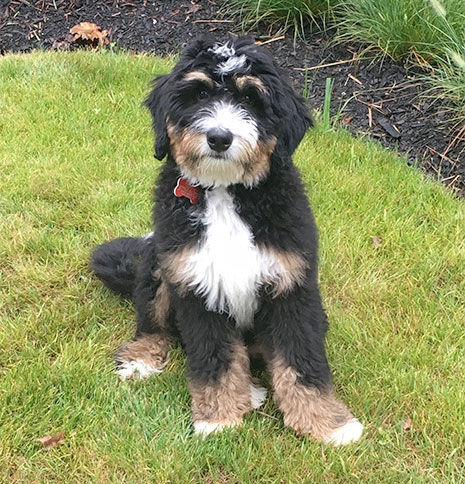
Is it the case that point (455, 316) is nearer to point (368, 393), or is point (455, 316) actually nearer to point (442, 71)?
point (368, 393)

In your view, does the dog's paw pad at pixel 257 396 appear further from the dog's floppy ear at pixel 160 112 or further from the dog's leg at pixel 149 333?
the dog's floppy ear at pixel 160 112

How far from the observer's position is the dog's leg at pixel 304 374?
3.09m

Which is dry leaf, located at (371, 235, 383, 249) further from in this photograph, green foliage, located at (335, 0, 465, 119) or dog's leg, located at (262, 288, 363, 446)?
green foliage, located at (335, 0, 465, 119)

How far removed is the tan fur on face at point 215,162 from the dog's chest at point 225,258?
0.50ft

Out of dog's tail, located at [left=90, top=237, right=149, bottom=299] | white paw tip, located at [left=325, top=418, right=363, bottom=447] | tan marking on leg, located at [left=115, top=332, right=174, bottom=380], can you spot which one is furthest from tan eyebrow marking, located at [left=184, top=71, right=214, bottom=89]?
white paw tip, located at [left=325, top=418, right=363, bottom=447]

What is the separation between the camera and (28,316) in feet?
12.8

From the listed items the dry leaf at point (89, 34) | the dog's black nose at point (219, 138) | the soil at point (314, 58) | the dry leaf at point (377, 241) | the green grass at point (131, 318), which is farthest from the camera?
the dry leaf at point (89, 34)

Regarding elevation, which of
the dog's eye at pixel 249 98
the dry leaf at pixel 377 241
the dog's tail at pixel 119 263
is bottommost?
the dog's tail at pixel 119 263

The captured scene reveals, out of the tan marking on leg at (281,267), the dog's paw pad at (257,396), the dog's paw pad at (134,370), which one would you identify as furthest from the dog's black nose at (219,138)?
the dog's paw pad at (134,370)

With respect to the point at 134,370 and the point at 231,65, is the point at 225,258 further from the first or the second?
the point at 134,370

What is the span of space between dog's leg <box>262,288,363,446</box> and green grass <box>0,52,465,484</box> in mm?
89

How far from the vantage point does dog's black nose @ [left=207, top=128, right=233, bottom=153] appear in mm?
2676

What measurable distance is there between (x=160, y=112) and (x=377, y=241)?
2106 millimetres

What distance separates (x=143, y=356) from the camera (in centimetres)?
359
